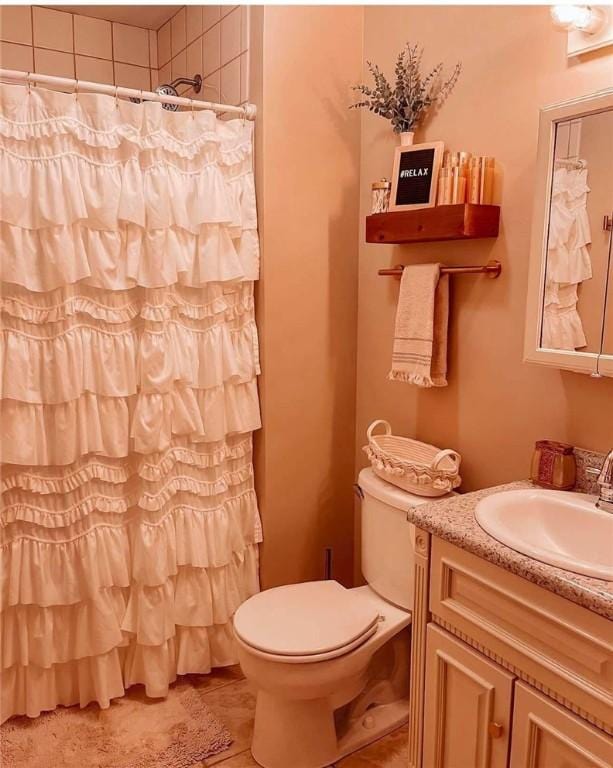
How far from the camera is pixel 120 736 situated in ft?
6.47

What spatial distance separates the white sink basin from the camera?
1442 millimetres

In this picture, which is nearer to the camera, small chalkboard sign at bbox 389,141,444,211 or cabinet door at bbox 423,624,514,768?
cabinet door at bbox 423,624,514,768

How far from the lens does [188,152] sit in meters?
2.01

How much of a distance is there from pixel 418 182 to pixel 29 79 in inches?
45.2

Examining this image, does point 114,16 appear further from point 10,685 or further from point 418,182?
point 10,685

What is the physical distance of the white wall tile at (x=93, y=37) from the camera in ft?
8.64

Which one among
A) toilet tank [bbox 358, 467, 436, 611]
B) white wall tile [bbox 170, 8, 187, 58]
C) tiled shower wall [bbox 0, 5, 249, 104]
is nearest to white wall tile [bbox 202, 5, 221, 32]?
tiled shower wall [bbox 0, 5, 249, 104]

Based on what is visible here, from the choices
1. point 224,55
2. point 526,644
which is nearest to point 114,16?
point 224,55

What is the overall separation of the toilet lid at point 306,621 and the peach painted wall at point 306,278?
1.16 ft

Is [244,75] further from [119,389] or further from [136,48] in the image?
[119,389]

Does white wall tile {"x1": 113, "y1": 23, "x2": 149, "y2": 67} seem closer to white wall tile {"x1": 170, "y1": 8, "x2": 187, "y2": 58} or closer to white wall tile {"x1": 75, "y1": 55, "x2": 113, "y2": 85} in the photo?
white wall tile {"x1": 75, "y1": 55, "x2": 113, "y2": 85}

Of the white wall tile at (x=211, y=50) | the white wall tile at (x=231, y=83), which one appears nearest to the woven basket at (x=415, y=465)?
the white wall tile at (x=231, y=83)

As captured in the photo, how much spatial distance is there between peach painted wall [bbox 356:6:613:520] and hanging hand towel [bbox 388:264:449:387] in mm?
53

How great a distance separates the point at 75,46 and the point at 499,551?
258 centimetres
